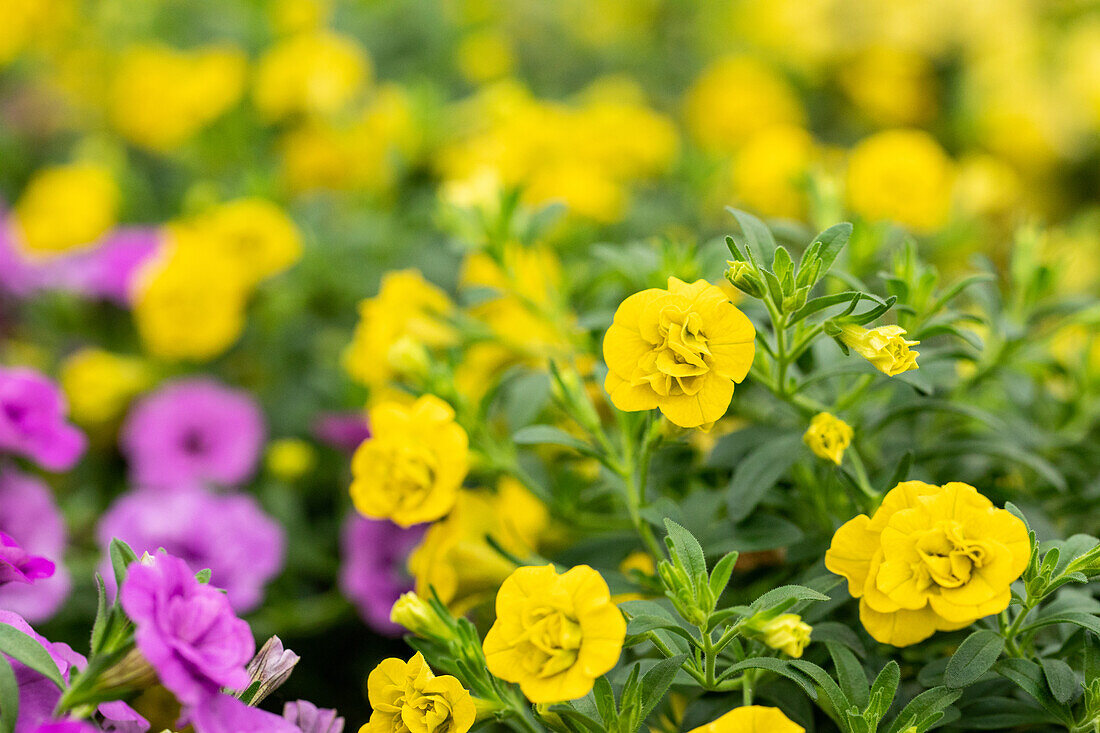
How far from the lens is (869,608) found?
503 millimetres

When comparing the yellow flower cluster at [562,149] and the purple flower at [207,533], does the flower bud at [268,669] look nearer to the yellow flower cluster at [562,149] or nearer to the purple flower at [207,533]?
the purple flower at [207,533]

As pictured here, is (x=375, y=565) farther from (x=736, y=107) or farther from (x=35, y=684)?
(x=736, y=107)

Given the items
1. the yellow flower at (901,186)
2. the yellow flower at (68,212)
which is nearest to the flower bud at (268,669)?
the yellow flower at (901,186)

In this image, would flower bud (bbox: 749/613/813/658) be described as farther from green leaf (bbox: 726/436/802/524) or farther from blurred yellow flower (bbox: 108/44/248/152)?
blurred yellow flower (bbox: 108/44/248/152)

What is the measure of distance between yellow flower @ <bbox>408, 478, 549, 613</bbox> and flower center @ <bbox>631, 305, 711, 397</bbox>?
0.19 metres

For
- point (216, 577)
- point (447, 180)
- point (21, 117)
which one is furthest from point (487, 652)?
point (21, 117)

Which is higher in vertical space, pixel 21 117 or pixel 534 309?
pixel 534 309

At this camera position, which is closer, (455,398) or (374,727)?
(374,727)

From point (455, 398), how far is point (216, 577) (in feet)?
1.31

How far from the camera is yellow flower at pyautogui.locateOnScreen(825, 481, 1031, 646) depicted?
1.52ft

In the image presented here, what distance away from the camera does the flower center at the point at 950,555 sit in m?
0.47

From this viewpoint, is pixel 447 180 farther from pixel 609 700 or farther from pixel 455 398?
pixel 609 700

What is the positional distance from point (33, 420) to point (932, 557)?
723 millimetres

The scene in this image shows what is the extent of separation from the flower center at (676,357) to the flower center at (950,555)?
0.15 m
